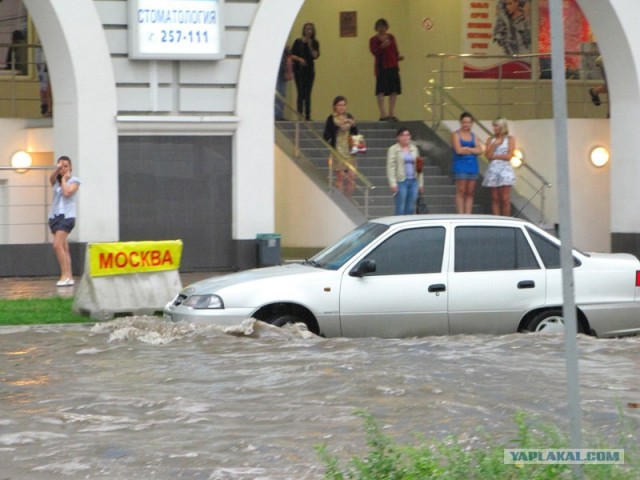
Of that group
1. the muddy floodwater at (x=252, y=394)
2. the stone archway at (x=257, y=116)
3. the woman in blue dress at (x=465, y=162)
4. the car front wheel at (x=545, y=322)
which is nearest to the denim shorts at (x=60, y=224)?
the stone archway at (x=257, y=116)

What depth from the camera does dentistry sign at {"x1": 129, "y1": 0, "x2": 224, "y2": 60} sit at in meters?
18.5

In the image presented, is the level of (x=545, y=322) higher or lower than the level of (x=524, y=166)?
lower

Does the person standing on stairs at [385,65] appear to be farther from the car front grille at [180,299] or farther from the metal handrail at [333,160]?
the car front grille at [180,299]

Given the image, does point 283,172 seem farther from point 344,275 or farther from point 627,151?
point 344,275

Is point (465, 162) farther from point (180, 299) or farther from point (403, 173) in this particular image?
point (180, 299)

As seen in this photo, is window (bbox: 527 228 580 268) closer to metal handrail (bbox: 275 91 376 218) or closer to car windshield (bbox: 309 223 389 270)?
car windshield (bbox: 309 223 389 270)

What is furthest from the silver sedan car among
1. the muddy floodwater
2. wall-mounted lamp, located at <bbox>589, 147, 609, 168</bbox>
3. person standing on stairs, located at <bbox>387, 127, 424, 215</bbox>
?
wall-mounted lamp, located at <bbox>589, 147, 609, 168</bbox>

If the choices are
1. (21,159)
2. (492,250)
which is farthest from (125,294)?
(21,159)

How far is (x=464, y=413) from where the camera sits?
10047 millimetres

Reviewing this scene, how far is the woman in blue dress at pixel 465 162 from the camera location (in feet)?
67.8

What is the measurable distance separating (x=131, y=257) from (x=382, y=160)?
8731 millimetres

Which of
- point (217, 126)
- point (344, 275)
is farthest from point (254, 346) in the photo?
point (217, 126)

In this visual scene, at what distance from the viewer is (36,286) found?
58.0 ft

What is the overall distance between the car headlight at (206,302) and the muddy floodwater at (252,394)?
0.84 ft
